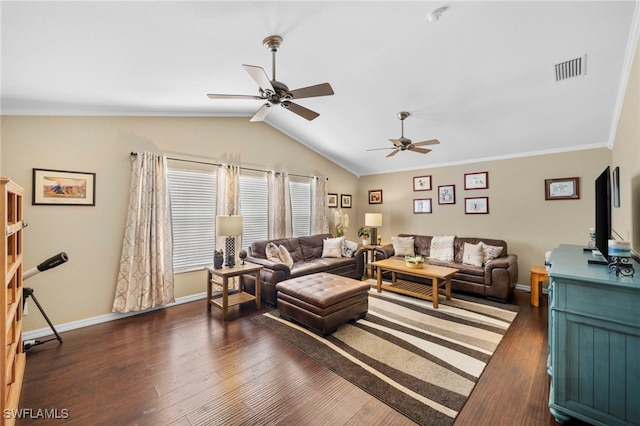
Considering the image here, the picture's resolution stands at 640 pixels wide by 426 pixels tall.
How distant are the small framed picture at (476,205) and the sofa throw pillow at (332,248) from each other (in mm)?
2680

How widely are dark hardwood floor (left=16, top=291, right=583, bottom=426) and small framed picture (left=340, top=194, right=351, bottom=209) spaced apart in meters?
4.35

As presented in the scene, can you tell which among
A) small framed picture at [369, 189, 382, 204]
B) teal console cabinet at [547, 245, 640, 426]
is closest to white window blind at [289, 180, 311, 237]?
small framed picture at [369, 189, 382, 204]

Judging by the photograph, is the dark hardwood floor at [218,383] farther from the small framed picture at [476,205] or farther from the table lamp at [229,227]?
the small framed picture at [476,205]

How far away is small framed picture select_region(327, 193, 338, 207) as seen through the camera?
258 inches

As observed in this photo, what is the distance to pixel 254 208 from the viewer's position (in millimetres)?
5047

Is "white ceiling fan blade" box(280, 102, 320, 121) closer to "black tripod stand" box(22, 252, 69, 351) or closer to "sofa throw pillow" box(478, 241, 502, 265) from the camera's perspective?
"black tripod stand" box(22, 252, 69, 351)

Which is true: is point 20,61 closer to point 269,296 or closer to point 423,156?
point 269,296

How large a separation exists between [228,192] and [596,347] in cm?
463

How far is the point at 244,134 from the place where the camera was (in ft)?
15.9

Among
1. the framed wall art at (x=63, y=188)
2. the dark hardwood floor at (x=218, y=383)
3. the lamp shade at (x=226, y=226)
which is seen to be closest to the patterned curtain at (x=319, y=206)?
the lamp shade at (x=226, y=226)

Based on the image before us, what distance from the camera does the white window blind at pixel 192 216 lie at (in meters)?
4.11

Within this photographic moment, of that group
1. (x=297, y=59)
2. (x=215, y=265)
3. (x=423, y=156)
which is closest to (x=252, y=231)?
(x=215, y=265)

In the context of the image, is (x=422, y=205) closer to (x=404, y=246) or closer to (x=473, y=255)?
(x=404, y=246)

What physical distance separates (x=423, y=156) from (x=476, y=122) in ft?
5.08
